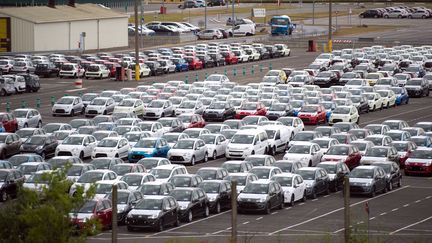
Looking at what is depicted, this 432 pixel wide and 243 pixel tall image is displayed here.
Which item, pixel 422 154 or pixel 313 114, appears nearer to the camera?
pixel 422 154

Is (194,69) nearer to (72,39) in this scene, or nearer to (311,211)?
(72,39)

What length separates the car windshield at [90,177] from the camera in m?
45.3

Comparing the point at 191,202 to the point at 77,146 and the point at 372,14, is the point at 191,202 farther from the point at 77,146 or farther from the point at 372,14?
the point at 372,14

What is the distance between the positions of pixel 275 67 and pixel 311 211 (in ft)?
191

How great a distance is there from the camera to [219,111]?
6888cm

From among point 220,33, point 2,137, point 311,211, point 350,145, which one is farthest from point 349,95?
point 220,33

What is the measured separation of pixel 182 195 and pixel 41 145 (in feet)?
48.0

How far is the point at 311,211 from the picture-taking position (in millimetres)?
44500

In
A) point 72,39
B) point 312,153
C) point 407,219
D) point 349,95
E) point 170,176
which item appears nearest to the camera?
point 407,219

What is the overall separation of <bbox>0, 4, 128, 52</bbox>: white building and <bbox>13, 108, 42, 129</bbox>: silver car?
40422mm

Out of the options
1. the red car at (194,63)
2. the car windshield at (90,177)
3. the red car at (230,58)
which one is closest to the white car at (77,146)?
the car windshield at (90,177)

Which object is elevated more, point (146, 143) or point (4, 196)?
point (146, 143)

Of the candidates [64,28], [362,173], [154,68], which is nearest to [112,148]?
[362,173]

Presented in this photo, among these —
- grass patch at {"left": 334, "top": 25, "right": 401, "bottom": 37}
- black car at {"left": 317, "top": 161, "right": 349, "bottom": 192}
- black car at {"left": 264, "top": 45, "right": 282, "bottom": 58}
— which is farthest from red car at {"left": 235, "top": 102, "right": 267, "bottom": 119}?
grass patch at {"left": 334, "top": 25, "right": 401, "bottom": 37}
